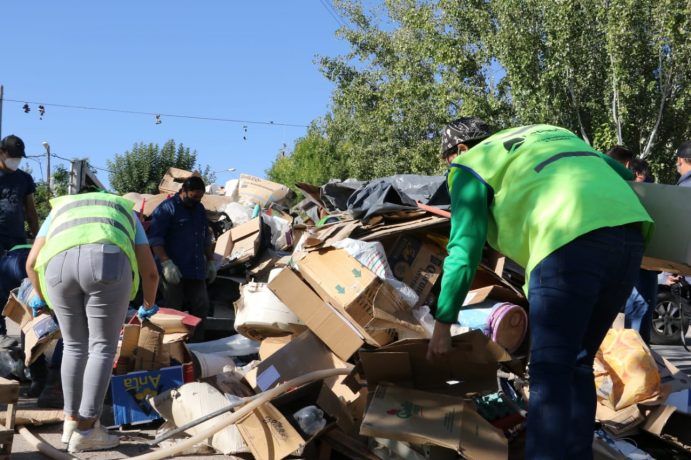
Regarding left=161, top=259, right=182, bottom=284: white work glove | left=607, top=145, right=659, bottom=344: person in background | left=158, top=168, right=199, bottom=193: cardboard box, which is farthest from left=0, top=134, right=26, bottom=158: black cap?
left=607, top=145, right=659, bottom=344: person in background

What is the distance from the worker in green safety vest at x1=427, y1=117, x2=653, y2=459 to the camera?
2449mm

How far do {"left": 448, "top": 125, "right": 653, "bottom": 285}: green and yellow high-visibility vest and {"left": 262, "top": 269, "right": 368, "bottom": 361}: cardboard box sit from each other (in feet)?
5.10

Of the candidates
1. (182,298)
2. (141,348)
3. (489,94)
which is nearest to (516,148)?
(141,348)

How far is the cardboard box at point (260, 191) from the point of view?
34.1ft

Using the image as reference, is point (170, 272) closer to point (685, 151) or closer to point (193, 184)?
point (193, 184)

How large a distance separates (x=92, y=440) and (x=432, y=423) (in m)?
1.76

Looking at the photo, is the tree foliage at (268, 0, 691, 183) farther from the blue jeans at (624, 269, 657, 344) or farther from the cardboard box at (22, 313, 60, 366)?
the cardboard box at (22, 313, 60, 366)

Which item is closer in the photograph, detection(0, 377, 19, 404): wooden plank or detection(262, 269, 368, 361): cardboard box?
detection(0, 377, 19, 404): wooden plank

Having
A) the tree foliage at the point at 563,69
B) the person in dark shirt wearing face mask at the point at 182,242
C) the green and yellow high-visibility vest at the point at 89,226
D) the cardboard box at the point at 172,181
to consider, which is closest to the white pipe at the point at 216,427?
the green and yellow high-visibility vest at the point at 89,226

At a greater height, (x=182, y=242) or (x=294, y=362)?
A: (x=182, y=242)

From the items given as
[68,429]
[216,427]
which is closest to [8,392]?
[68,429]

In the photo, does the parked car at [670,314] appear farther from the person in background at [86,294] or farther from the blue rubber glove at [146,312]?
the person in background at [86,294]

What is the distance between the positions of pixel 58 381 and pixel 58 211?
128cm

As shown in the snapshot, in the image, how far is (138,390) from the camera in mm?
4363
